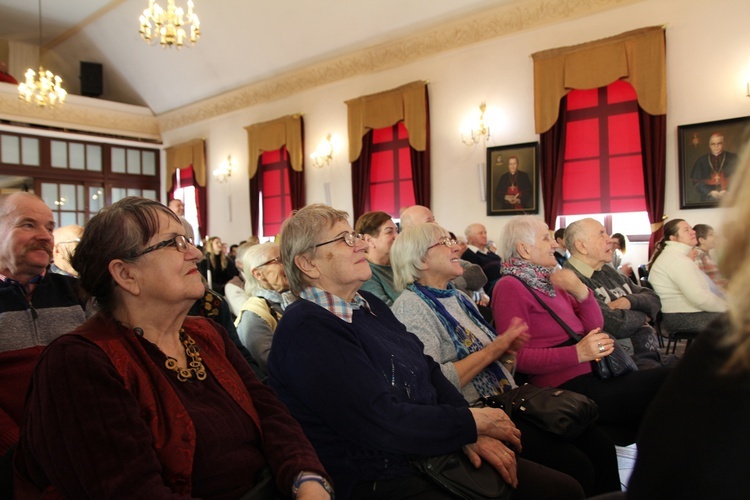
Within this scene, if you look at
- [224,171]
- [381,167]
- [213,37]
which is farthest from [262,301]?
[224,171]

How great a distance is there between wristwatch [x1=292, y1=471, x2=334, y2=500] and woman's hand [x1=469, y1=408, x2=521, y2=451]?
0.51 m

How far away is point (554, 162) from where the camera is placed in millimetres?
7762

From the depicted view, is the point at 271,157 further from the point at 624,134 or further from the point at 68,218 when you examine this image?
the point at 624,134

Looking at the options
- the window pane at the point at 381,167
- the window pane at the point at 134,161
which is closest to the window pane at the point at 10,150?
the window pane at the point at 134,161

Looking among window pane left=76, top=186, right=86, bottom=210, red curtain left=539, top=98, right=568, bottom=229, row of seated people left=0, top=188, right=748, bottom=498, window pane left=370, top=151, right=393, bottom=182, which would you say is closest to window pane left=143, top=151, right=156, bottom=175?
window pane left=76, top=186, right=86, bottom=210

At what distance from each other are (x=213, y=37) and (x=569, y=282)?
10.2 metres

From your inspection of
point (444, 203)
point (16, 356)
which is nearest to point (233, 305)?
point (16, 356)

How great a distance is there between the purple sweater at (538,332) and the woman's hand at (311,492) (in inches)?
53.5

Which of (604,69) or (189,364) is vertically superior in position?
(604,69)

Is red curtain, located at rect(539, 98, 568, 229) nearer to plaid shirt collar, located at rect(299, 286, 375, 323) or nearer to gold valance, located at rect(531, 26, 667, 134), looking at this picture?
gold valance, located at rect(531, 26, 667, 134)

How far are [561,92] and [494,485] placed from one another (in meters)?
6.99

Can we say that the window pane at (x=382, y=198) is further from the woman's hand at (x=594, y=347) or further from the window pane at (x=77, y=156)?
the window pane at (x=77, y=156)

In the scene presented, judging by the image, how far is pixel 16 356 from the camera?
1.85 m

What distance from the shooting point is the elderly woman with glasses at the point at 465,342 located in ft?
6.88
